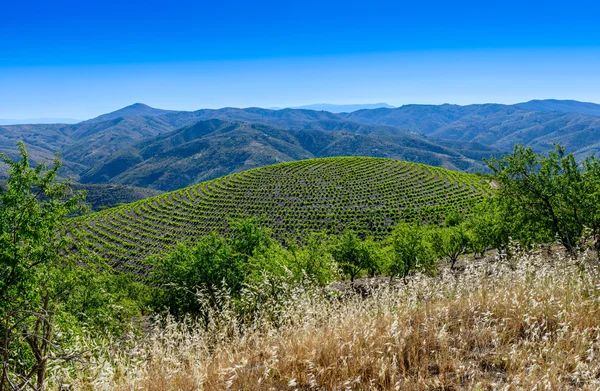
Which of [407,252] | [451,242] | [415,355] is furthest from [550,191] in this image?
[451,242]

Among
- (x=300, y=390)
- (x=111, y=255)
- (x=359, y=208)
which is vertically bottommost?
(x=111, y=255)

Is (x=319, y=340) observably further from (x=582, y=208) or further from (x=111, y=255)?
(x=111, y=255)

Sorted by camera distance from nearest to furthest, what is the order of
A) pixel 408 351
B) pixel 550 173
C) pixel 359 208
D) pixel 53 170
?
pixel 408 351
pixel 53 170
pixel 550 173
pixel 359 208

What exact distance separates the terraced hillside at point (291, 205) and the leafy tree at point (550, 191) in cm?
5748

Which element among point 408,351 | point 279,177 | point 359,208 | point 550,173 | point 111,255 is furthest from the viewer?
point 279,177

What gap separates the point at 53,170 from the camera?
38.2ft

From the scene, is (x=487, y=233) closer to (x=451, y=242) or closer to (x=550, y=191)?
(x=451, y=242)

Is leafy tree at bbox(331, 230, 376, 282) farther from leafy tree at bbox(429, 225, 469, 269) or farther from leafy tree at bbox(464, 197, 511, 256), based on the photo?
leafy tree at bbox(464, 197, 511, 256)

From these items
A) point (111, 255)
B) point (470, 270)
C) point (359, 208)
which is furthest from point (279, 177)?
point (470, 270)

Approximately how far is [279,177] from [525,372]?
110578 millimetres

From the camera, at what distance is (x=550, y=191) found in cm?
1608

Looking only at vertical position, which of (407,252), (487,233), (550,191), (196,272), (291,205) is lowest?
(291,205)

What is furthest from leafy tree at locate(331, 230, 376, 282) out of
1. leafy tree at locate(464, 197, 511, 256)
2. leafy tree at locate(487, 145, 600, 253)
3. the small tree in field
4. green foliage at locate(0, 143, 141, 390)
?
the small tree in field

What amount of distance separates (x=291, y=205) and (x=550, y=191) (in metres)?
78.4
